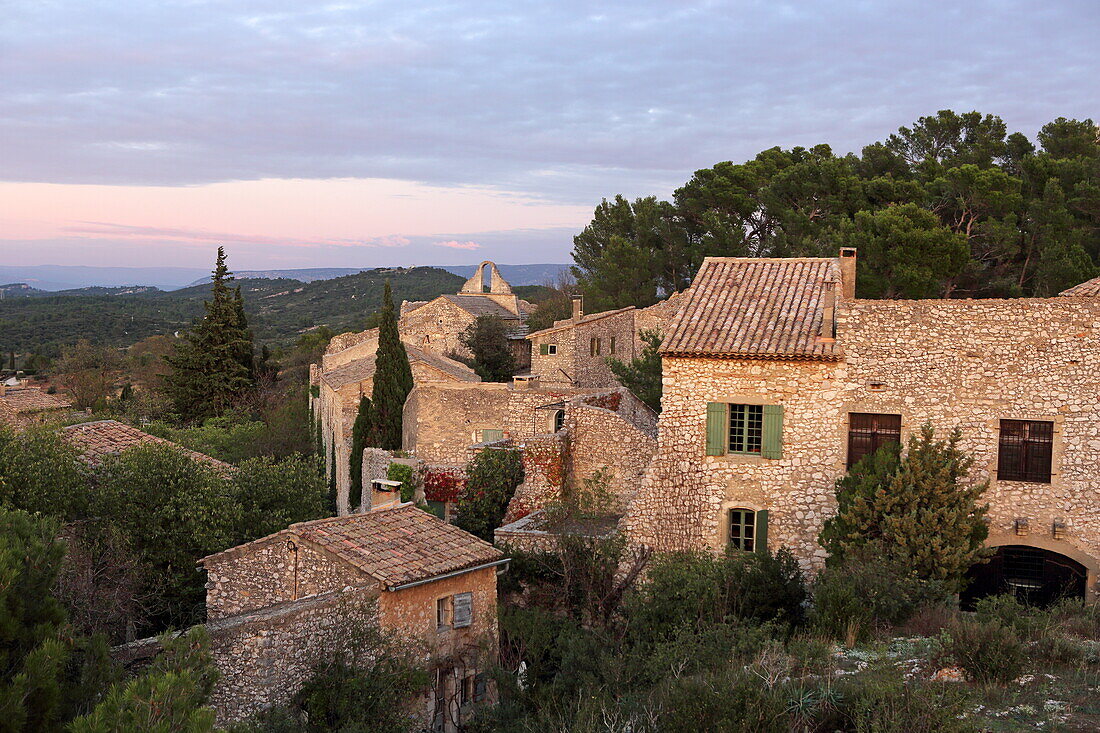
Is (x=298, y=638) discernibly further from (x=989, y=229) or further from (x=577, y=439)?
(x=989, y=229)

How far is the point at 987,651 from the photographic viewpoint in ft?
33.9

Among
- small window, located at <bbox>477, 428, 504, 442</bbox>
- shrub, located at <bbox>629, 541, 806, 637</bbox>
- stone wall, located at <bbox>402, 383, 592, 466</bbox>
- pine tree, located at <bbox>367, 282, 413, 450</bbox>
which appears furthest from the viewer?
pine tree, located at <bbox>367, 282, 413, 450</bbox>

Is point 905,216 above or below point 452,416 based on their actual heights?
above

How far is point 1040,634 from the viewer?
37.6 feet

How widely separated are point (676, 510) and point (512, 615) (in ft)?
11.7

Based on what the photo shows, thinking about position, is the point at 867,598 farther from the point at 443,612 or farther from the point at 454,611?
the point at 443,612

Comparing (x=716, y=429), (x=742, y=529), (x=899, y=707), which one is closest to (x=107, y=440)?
(x=716, y=429)

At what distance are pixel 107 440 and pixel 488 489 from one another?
892 centimetres

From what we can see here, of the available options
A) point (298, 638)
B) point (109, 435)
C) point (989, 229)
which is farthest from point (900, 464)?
point (109, 435)

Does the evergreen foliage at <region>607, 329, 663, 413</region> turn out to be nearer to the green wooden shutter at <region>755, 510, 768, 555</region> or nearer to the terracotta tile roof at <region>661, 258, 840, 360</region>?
the terracotta tile roof at <region>661, 258, 840, 360</region>

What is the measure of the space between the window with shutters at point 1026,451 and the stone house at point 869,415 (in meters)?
0.02

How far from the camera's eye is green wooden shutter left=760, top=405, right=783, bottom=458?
1722cm

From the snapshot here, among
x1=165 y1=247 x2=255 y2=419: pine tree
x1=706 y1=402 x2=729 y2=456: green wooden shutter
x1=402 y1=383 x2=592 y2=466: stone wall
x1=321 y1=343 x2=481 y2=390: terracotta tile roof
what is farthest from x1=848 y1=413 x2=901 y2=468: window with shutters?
x1=165 y1=247 x2=255 y2=419: pine tree

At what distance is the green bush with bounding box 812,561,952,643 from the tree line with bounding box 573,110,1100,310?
13.3 meters
